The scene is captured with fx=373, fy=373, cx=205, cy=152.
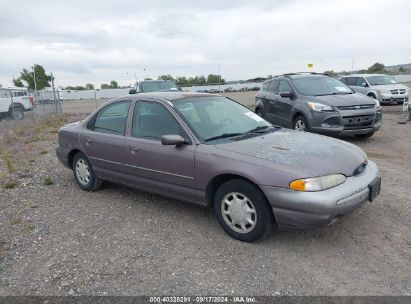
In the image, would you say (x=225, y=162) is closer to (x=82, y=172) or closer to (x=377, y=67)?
(x=82, y=172)

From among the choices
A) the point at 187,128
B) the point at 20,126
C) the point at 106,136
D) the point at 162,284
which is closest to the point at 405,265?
the point at 162,284

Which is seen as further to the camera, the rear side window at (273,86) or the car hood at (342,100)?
the rear side window at (273,86)

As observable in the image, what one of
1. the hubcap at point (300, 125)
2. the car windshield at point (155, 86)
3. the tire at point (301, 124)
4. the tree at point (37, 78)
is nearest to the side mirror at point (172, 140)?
the tire at point (301, 124)

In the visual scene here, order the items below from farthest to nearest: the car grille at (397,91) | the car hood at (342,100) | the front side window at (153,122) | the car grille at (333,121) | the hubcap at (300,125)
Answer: the car grille at (397,91) < the hubcap at (300,125) < the car hood at (342,100) < the car grille at (333,121) < the front side window at (153,122)

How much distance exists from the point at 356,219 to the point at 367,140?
5.42 m

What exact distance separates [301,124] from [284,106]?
0.80 m

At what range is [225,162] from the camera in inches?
151

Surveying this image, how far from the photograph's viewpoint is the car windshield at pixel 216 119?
14.3 feet

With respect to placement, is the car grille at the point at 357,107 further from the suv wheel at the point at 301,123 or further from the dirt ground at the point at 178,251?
the dirt ground at the point at 178,251

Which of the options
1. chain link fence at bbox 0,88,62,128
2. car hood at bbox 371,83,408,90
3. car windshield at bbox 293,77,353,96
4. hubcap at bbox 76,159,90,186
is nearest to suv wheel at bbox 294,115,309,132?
car windshield at bbox 293,77,353,96

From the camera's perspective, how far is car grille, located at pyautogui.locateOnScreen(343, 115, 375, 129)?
27.0ft

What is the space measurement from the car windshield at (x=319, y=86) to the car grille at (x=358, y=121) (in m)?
1.03

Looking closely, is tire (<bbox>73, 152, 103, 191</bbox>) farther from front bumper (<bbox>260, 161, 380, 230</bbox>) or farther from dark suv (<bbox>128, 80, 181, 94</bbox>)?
dark suv (<bbox>128, 80, 181, 94</bbox>)

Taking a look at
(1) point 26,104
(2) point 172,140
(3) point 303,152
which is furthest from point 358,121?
(1) point 26,104
